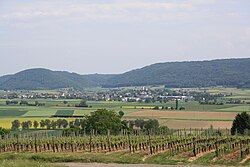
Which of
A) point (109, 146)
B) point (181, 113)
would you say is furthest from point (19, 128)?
point (109, 146)

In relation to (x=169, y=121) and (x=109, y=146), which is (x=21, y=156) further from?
(x=169, y=121)

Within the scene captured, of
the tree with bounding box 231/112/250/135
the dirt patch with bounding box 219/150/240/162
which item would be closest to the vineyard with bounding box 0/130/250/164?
the dirt patch with bounding box 219/150/240/162

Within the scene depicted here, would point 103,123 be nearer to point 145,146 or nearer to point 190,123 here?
point 190,123

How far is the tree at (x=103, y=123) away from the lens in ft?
181

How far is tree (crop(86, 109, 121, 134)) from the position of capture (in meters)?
55.2

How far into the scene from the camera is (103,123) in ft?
183

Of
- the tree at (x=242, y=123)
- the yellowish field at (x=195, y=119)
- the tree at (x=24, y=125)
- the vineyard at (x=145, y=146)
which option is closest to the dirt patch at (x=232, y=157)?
the vineyard at (x=145, y=146)

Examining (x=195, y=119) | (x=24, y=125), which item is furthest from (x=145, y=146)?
(x=195, y=119)

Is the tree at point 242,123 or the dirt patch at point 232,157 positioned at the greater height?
the tree at point 242,123

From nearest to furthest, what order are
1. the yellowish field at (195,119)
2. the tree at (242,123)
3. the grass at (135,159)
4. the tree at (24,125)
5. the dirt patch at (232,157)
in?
the grass at (135,159)
the dirt patch at (232,157)
the tree at (242,123)
the yellowish field at (195,119)
the tree at (24,125)

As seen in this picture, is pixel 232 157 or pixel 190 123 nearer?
pixel 232 157

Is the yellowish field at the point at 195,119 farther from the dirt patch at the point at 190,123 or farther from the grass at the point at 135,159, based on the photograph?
the grass at the point at 135,159

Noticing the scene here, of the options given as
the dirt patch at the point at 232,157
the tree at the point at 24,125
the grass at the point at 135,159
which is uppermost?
the dirt patch at the point at 232,157

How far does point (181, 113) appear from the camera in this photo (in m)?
81.6
